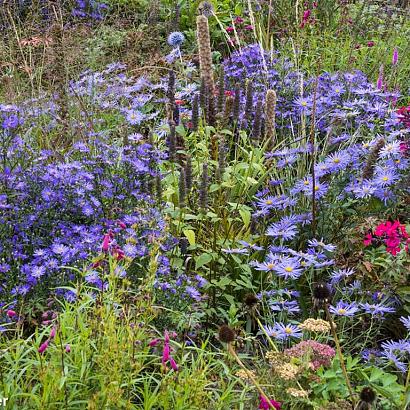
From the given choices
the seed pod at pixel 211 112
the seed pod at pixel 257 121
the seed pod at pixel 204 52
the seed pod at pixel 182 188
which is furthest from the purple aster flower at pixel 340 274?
the seed pod at pixel 204 52

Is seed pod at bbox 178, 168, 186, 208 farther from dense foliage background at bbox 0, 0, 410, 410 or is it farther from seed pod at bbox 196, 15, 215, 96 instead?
seed pod at bbox 196, 15, 215, 96

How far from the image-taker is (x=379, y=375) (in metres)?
2.25

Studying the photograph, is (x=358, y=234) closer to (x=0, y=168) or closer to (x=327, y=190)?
(x=327, y=190)

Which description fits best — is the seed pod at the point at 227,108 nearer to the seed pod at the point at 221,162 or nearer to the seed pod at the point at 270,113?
the seed pod at the point at 270,113

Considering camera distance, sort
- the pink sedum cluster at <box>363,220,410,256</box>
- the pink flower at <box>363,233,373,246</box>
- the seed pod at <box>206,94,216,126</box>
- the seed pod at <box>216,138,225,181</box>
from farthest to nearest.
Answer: the seed pod at <box>206,94,216,126</box> → the seed pod at <box>216,138,225,181</box> → the pink flower at <box>363,233,373,246</box> → the pink sedum cluster at <box>363,220,410,256</box>

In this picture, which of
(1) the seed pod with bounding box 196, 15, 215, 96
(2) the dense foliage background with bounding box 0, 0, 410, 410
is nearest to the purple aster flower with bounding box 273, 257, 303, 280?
(2) the dense foliage background with bounding box 0, 0, 410, 410

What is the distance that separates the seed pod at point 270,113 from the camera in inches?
149

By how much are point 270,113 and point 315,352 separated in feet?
6.14

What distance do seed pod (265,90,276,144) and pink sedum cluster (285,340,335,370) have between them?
5.94 ft

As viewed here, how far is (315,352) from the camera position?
7.43ft

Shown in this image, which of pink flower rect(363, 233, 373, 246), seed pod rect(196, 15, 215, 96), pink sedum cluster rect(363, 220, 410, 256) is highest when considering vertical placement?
seed pod rect(196, 15, 215, 96)

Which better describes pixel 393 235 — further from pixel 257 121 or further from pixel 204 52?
pixel 204 52

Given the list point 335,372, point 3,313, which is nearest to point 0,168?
point 3,313

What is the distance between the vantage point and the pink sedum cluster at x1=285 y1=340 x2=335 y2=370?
2219 millimetres
